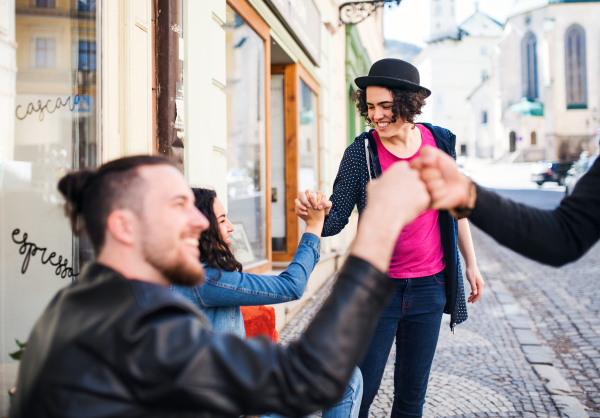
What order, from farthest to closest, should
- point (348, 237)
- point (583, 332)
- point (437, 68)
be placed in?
1. point (437, 68)
2. point (348, 237)
3. point (583, 332)

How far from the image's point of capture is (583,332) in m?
4.99

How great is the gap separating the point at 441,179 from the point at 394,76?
135 centimetres

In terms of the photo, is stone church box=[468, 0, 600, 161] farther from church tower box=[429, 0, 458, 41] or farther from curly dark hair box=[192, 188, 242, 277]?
curly dark hair box=[192, 188, 242, 277]

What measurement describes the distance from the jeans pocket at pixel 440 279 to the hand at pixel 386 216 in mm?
1415

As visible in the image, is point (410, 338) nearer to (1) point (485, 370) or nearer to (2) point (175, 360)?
(2) point (175, 360)

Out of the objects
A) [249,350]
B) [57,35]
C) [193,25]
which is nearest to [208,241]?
[249,350]

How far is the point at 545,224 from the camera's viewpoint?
4.17 ft

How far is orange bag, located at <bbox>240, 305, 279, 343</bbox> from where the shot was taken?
2.50m

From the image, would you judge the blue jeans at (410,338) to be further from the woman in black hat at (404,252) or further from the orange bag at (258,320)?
the orange bag at (258,320)

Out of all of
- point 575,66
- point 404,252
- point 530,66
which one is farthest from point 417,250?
point 530,66

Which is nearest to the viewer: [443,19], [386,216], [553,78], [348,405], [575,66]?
[386,216]

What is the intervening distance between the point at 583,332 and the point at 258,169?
381cm

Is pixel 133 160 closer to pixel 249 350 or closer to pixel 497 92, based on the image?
pixel 249 350

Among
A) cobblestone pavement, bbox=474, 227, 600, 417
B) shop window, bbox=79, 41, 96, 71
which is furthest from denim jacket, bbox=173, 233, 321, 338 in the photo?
cobblestone pavement, bbox=474, 227, 600, 417
